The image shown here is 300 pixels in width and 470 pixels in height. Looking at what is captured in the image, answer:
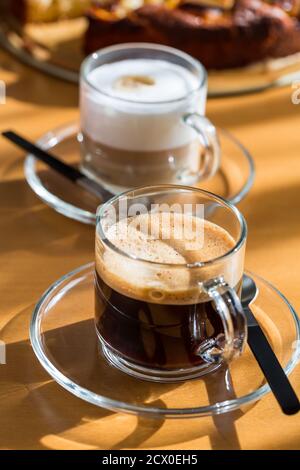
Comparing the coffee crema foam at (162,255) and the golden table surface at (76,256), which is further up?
the coffee crema foam at (162,255)

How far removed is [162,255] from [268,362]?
13cm

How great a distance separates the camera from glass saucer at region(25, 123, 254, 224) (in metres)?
1.03

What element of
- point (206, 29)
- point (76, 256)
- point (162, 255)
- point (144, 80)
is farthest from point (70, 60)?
point (162, 255)

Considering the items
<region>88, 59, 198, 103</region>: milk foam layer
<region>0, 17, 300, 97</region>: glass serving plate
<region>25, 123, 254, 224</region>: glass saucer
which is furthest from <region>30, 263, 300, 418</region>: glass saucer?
<region>0, 17, 300, 97</region>: glass serving plate

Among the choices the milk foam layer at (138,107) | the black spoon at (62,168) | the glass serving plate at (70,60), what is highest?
the milk foam layer at (138,107)

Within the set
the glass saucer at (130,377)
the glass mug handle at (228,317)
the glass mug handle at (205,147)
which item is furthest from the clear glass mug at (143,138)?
the glass mug handle at (228,317)

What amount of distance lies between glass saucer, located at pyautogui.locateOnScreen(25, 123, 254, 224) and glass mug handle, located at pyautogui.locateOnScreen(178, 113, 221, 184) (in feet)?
0.06

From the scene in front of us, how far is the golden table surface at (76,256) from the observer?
28.3 inches

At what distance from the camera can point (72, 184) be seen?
1066 millimetres

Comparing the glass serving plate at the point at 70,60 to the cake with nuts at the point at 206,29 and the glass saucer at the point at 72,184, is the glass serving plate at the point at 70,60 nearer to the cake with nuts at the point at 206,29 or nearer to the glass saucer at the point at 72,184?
the cake with nuts at the point at 206,29

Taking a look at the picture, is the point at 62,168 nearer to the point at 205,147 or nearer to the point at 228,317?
the point at 205,147

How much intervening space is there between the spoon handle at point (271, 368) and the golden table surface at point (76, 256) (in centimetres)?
3

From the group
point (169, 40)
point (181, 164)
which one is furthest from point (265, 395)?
point (169, 40)
